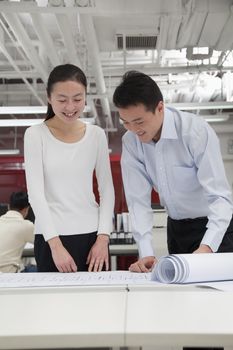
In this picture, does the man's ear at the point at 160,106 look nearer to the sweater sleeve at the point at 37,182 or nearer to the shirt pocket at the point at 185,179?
the shirt pocket at the point at 185,179

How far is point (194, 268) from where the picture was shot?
102 centimetres

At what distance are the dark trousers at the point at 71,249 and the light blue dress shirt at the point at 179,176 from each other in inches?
7.5

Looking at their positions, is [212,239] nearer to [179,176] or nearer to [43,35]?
[179,176]

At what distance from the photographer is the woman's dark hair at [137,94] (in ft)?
4.43

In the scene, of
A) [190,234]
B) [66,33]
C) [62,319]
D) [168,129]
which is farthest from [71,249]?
[66,33]

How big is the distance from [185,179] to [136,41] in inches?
127

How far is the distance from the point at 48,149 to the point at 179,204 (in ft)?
1.73

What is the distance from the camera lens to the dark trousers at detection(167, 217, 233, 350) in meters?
1.56

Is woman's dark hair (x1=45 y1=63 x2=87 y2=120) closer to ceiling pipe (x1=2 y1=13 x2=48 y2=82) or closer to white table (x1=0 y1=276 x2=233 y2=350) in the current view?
white table (x1=0 y1=276 x2=233 y2=350)

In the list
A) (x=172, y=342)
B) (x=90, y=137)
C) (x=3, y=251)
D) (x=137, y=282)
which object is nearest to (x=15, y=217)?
(x=3, y=251)

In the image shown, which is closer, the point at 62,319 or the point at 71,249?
the point at 62,319

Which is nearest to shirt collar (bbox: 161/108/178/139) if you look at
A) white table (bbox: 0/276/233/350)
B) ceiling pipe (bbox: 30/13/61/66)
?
white table (bbox: 0/276/233/350)

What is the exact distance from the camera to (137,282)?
1062mm

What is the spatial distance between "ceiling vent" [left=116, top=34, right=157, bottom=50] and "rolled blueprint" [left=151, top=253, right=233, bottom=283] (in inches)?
136
